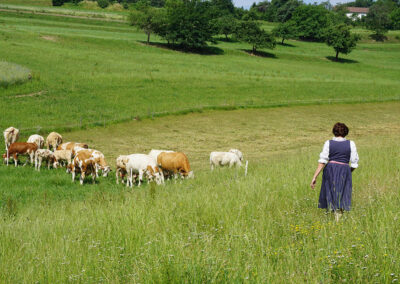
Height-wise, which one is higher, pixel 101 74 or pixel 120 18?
pixel 120 18

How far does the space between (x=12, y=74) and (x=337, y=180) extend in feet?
130

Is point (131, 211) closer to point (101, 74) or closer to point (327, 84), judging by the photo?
point (101, 74)

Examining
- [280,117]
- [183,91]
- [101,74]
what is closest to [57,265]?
[280,117]

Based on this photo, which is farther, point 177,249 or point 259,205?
point 259,205

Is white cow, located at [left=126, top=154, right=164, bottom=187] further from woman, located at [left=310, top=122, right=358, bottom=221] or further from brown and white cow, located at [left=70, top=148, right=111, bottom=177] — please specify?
woman, located at [left=310, top=122, right=358, bottom=221]

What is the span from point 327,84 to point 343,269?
195 ft

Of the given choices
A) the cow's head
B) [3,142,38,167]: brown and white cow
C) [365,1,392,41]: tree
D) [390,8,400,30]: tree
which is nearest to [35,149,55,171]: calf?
[3,142,38,167]: brown and white cow

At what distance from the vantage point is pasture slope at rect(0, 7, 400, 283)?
559cm

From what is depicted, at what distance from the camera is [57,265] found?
228 inches

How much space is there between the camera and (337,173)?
8875 millimetres

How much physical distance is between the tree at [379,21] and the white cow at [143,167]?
444 feet

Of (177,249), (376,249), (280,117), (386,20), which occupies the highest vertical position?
(386,20)

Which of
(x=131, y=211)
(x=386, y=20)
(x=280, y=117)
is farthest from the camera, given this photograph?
(x=386, y=20)

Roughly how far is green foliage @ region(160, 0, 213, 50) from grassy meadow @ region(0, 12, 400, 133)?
422cm
